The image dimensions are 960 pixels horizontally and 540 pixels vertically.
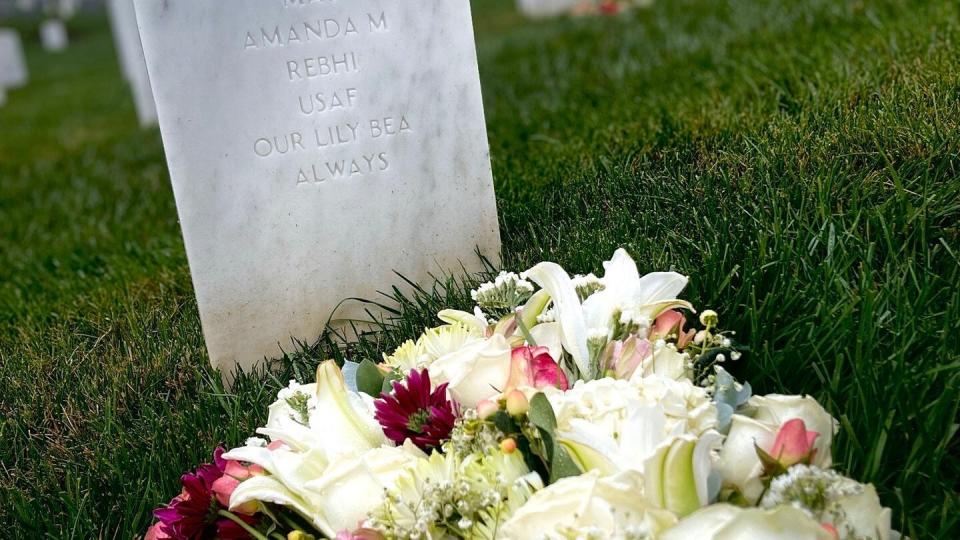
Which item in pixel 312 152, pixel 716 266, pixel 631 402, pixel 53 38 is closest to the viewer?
pixel 631 402

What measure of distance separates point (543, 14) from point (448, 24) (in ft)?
25.1

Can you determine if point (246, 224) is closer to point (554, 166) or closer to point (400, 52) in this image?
point (400, 52)

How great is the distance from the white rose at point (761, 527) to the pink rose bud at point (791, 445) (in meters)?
0.19

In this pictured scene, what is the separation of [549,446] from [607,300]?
0.38 meters

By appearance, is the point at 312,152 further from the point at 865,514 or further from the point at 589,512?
the point at 865,514

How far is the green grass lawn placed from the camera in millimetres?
1801

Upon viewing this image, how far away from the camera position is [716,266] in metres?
2.13

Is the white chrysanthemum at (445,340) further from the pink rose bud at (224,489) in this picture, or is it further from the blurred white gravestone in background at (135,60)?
the blurred white gravestone in background at (135,60)

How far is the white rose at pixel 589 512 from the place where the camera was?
137 centimetres

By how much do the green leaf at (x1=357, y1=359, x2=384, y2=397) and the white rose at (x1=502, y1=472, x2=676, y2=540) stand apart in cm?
53

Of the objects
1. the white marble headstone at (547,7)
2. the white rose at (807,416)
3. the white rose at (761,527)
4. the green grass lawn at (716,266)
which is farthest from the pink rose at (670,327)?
the white marble headstone at (547,7)

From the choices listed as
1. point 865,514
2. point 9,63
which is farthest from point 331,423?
point 9,63

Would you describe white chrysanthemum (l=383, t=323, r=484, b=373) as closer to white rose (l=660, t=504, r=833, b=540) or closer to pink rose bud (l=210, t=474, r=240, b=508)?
pink rose bud (l=210, t=474, r=240, b=508)

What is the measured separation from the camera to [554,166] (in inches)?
129
